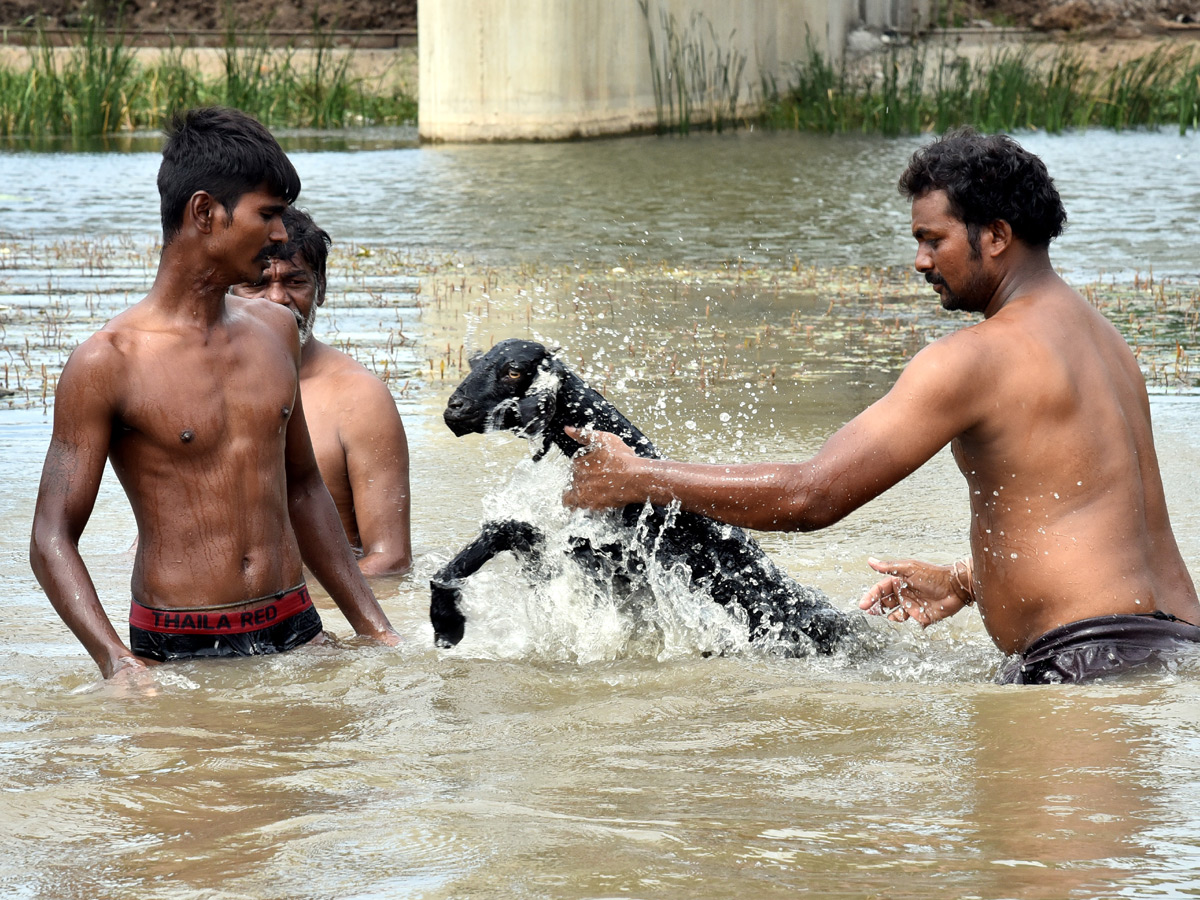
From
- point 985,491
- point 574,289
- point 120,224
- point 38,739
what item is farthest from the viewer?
point 120,224

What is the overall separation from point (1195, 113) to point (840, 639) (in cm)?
1947

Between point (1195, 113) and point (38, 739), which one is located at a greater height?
point (1195, 113)

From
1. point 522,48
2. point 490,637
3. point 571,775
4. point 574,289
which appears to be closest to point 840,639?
point 490,637

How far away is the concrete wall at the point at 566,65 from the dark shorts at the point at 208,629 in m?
21.0

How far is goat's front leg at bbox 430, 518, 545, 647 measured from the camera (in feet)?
14.6

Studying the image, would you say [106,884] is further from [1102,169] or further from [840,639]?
[1102,169]

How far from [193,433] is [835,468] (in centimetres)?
161

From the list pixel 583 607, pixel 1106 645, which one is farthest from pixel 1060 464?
pixel 583 607

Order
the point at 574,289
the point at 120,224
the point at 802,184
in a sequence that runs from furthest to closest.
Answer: the point at 802,184
the point at 120,224
the point at 574,289

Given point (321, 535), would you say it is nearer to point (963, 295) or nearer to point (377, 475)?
point (377, 475)

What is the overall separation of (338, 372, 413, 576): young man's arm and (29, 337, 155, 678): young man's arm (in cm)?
175

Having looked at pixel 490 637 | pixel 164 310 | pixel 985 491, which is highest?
pixel 164 310

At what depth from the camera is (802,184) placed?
1862 cm

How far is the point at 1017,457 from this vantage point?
12.9 feet
